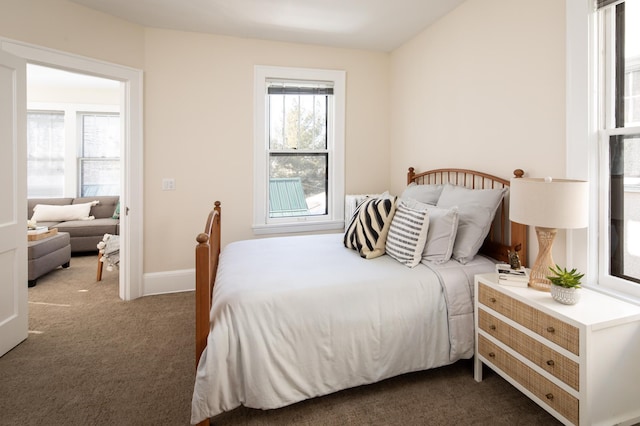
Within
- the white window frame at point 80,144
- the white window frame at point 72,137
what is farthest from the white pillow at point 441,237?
the white window frame at point 72,137

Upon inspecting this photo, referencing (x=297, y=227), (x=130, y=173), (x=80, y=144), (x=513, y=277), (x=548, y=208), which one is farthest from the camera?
(x=80, y=144)

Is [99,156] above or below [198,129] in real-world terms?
above

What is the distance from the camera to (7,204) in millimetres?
2309

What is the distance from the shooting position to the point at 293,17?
297 cm

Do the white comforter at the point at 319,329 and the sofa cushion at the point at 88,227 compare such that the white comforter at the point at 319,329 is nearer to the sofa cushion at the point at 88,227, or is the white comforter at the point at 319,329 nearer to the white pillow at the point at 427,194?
the white pillow at the point at 427,194

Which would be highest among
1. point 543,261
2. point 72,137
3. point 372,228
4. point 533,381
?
point 72,137

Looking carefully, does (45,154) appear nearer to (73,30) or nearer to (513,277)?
(73,30)

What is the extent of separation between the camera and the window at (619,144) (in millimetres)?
1678

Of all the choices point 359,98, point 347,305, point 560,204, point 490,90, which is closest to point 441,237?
point 560,204

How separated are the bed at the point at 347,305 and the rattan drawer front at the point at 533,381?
16cm

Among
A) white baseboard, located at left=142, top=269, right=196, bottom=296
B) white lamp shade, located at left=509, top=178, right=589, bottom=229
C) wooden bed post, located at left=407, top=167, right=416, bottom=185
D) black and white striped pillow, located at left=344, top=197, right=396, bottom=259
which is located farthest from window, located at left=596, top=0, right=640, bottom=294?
white baseboard, located at left=142, top=269, right=196, bottom=296

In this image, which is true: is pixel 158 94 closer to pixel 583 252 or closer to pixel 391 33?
pixel 391 33

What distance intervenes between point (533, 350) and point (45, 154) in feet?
23.6

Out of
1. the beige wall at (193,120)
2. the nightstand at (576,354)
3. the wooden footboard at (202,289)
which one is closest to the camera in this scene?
the nightstand at (576,354)
